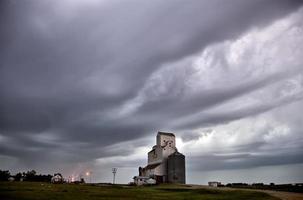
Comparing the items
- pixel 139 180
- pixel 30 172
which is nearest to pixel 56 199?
pixel 139 180

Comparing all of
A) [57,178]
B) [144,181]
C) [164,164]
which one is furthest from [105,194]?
[57,178]

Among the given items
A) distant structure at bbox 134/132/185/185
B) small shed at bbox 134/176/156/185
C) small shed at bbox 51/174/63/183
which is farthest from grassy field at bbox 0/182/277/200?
small shed at bbox 51/174/63/183

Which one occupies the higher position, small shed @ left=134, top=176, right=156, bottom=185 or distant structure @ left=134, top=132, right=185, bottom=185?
distant structure @ left=134, top=132, right=185, bottom=185

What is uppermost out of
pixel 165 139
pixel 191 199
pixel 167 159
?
pixel 165 139

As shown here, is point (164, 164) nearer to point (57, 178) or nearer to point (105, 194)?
point (57, 178)

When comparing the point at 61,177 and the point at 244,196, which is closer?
the point at 244,196

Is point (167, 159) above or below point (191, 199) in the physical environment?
above

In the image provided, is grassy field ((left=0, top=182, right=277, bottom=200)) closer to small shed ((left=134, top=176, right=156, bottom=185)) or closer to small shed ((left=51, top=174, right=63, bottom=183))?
small shed ((left=134, top=176, right=156, bottom=185))

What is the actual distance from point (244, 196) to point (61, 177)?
8355cm

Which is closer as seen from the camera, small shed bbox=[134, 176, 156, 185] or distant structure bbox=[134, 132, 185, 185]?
small shed bbox=[134, 176, 156, 185]

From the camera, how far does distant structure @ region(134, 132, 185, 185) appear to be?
103 m

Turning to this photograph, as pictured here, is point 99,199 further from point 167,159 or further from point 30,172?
point 30,172

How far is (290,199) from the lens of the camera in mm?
41719

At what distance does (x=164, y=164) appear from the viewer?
107438mm
